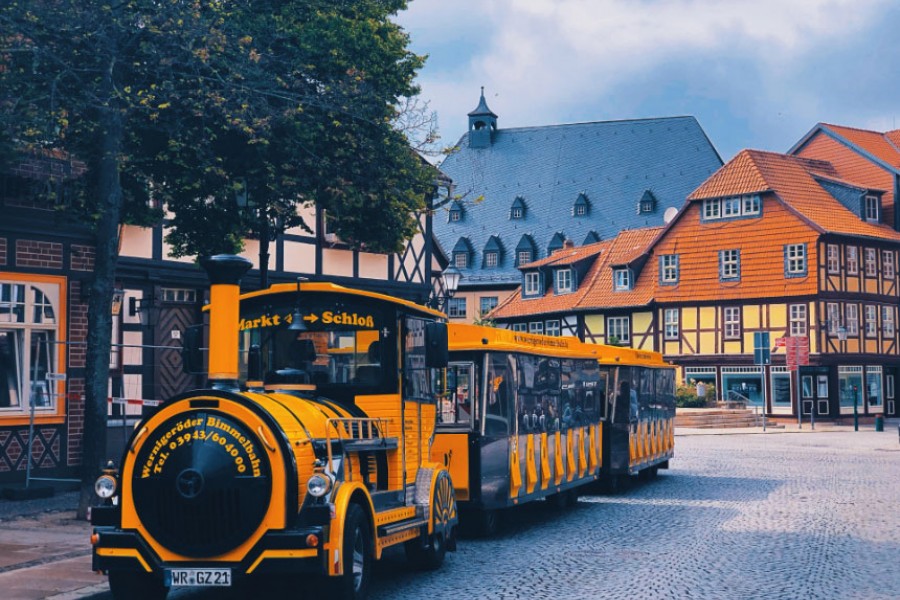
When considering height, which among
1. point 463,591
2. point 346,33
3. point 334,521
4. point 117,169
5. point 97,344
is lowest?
point 463,591

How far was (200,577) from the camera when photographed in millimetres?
8797

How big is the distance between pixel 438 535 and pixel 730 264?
1711 inches

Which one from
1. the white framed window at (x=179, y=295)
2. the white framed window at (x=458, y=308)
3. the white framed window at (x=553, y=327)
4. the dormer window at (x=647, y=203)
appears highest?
the dormer window at (x=647, y=203)

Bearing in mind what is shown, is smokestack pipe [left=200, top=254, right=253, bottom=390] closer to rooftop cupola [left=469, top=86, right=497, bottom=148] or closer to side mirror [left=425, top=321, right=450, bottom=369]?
side mirror [left=425, top=321, right=450, bottom=369]

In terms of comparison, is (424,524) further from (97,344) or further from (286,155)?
(286,155)

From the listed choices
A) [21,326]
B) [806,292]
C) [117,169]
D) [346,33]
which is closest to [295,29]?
[346,33]

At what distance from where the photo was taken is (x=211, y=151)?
15.7 meters

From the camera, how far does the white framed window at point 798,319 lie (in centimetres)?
5072

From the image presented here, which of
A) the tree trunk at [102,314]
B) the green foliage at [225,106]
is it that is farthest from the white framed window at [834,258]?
the tree trunk at [102,314]

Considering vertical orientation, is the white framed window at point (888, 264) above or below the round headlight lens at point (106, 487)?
above

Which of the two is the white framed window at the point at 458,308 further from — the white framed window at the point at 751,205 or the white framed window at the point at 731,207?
the white framed window at the point at 751,205

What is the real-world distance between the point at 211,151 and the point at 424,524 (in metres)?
6.36

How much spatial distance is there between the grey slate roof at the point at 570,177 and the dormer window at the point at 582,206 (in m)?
0.19

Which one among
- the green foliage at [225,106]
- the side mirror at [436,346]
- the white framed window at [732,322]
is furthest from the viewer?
the white framed window at [732,322]
